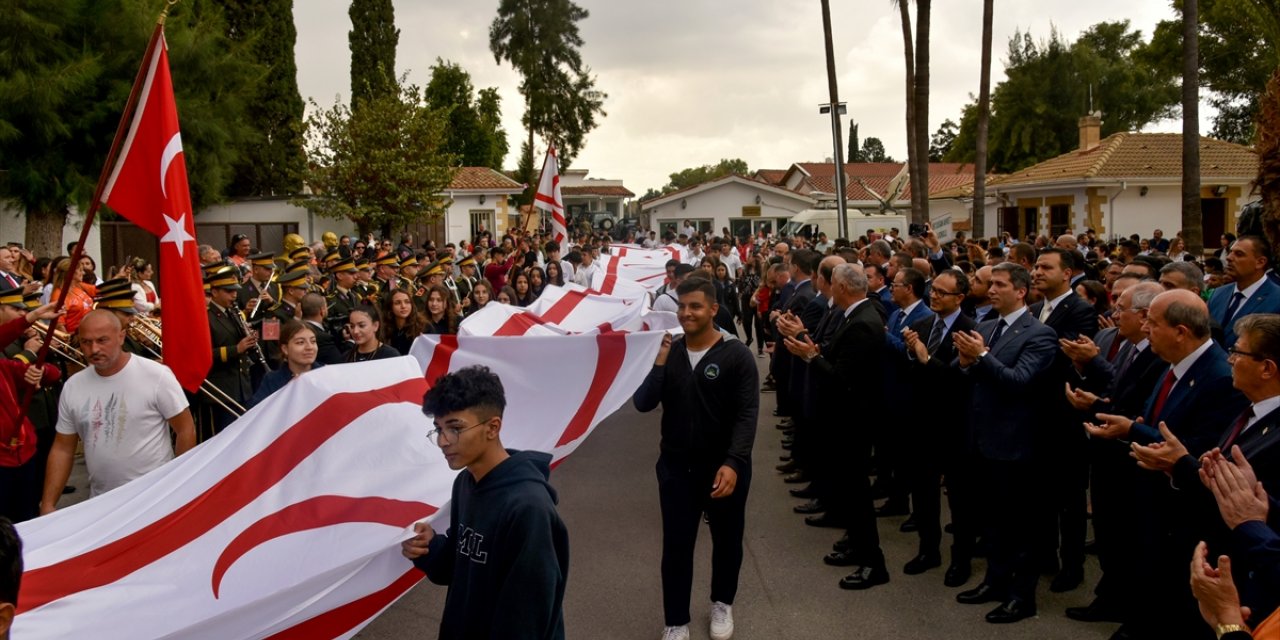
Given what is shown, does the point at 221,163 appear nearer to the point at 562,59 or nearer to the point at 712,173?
the point at 562,59

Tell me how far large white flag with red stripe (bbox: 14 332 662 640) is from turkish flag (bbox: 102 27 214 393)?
918 mm

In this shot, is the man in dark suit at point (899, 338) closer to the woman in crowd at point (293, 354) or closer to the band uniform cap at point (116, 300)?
the woman in crowd at point (293, 354)

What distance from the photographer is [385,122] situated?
29969mm

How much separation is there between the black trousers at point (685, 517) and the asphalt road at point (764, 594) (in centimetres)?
33

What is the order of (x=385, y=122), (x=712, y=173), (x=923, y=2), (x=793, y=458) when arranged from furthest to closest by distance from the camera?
(x=712, y=173) → (x=385, y=122) → (x=923, y=2) → (x=793, y=458)

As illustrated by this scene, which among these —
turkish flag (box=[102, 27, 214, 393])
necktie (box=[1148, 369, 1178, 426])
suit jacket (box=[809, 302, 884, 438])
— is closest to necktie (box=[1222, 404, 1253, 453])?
necktie (box=[1148, 369, 1178, 426])

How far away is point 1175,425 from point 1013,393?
47.5 inches

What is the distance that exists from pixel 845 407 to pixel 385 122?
1023 inches

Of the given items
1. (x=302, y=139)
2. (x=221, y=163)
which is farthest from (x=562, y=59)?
(x=221, y=163)

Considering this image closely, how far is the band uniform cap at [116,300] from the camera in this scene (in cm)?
764

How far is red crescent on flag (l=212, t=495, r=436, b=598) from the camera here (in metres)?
4.44

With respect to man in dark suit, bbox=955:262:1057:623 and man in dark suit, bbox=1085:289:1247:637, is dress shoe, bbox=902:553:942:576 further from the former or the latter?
man in dark suit, bbox=1085:289:1247:637

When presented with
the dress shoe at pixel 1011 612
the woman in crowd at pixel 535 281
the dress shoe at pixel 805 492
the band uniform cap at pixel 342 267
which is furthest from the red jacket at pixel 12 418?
the woman in crowd at pixel 535 281

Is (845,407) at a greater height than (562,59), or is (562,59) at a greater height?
(562,59)
